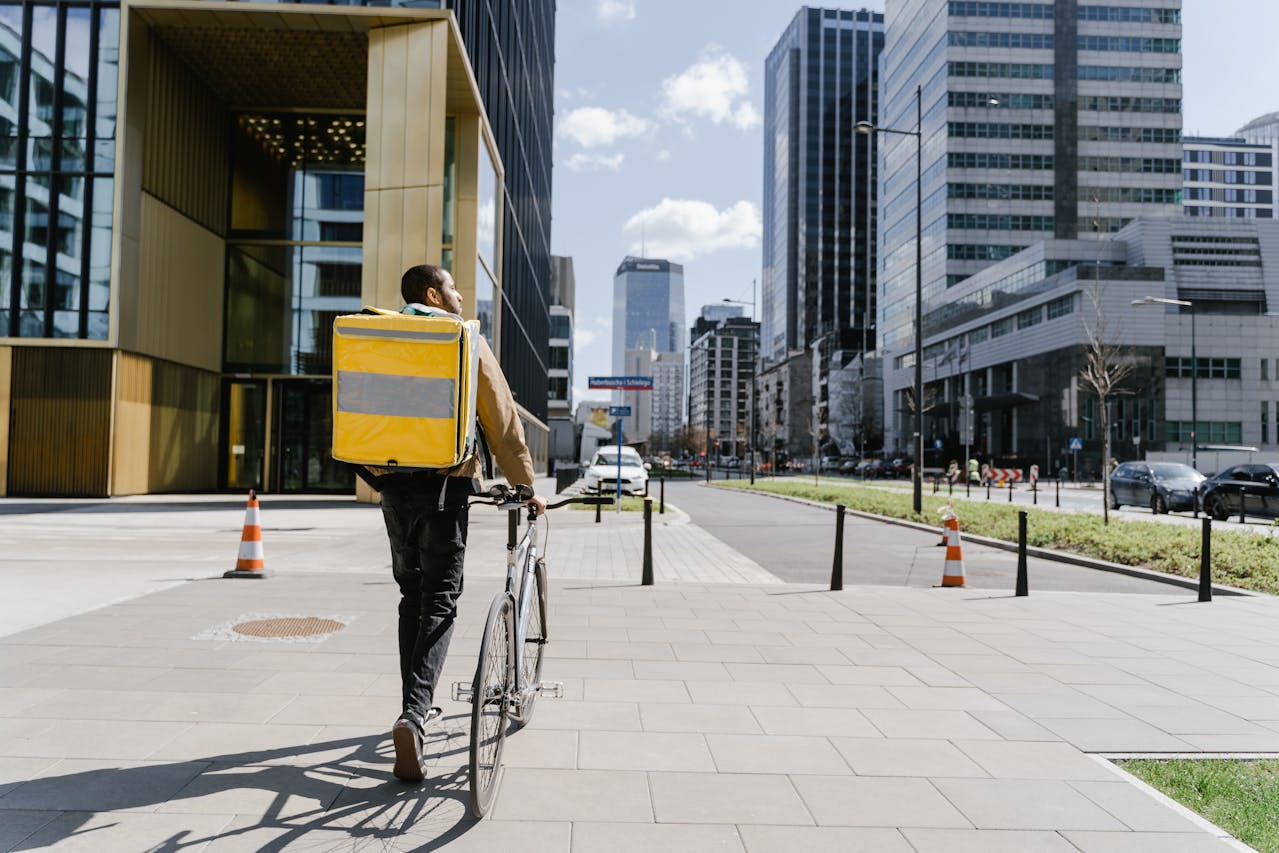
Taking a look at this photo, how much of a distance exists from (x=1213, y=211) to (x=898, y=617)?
466 ft

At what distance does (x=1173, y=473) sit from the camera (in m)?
26.5

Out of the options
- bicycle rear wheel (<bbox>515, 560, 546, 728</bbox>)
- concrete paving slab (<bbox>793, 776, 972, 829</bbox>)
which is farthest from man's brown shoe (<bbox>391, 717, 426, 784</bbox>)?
concrete paving slab (<bbox>793, 776, 972, 829</bbox>)

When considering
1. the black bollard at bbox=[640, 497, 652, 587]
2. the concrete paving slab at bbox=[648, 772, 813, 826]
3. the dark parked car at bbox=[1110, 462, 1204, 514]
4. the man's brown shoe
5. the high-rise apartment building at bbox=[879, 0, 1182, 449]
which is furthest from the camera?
the high-rise apartment building at bbox=[879, 0, 1182, 449]

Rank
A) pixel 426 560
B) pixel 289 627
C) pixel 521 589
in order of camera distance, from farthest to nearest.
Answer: pixel 289 627 < pixel 521 589 < pixel 426 560

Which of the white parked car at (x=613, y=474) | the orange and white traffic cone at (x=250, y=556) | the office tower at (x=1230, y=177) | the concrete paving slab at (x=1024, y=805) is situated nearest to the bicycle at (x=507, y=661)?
the concrete paving slab at (x=1024, y=805)

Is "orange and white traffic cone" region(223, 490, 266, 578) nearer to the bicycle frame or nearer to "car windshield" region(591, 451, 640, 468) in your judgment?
the bicycle frame

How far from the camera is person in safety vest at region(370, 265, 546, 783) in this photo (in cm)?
361

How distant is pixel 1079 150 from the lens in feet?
265

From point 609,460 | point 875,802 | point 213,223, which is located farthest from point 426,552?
point 213,223

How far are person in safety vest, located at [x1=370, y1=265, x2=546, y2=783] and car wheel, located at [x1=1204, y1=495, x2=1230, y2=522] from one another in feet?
81.5

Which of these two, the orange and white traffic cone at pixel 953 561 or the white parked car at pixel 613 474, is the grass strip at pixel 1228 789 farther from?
the white parked car at pixel 613 474

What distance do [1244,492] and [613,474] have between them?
17191 mm

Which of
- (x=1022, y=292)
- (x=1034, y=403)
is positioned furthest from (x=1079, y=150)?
(x=1034, y=403)

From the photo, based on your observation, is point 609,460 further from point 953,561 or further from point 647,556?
point 953,561
